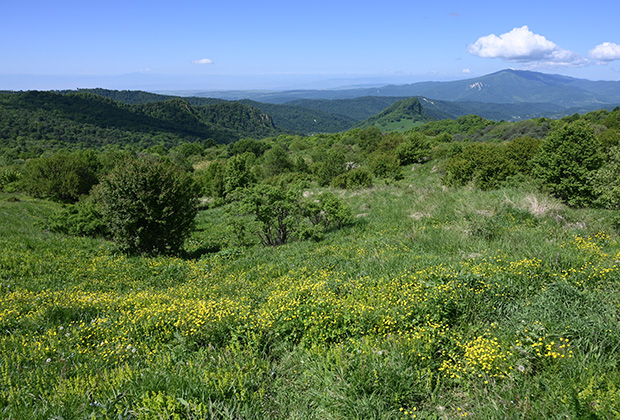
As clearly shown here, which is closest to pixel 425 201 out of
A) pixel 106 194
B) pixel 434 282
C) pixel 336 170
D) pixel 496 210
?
pixel 496 210

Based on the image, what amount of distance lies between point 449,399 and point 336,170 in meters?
44.3

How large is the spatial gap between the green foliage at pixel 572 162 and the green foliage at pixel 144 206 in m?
23.0

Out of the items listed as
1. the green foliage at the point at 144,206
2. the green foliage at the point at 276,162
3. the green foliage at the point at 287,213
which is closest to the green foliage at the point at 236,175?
the green foliage at the point at 276,162

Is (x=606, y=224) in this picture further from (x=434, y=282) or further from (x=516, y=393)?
(x=516, y=393)

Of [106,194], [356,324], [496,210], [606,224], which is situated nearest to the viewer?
[356,324]

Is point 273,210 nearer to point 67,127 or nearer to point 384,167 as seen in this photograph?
point 384,167

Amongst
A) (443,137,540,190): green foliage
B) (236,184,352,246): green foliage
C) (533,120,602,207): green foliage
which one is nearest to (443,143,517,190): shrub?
(443,137,540,190): green foliage

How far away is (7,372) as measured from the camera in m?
3.68

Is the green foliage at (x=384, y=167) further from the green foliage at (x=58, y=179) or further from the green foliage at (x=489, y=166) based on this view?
the green foliage at (x=58, y=179)

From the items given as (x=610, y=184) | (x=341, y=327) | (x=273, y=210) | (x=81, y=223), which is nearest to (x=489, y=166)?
(x=610, y=184)

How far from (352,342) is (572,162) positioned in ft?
79.1

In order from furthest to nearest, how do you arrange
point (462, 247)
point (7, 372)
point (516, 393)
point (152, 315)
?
point (462, 247) → point (152, 315) → point (7, 372) → point (516, 393)

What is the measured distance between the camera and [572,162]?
20594mm

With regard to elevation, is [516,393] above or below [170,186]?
below
